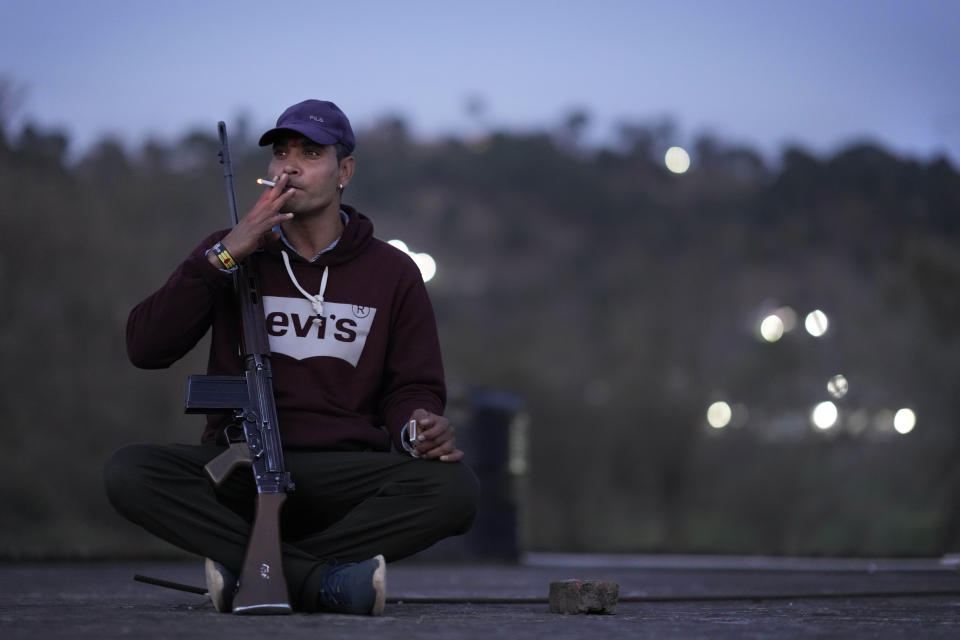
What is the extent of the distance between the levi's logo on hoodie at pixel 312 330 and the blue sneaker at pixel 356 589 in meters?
0.63

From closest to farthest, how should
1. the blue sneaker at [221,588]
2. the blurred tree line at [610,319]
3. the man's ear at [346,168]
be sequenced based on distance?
the blue sneaker at [221,588]
the man's ear at [346,168]
the blurred tree line at [610,319]

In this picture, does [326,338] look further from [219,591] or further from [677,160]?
[677,160]

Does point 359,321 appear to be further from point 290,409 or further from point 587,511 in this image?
point 587,511

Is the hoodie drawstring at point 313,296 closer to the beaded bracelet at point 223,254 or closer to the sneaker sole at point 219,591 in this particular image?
the beaded bracelet at point 223,254

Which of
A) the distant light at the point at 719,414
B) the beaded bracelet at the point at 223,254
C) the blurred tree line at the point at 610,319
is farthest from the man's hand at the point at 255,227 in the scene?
the distant light at the point at 719,414

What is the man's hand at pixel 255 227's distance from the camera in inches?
141

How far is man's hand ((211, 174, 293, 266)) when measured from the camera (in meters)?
3.58

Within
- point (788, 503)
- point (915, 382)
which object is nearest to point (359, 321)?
point (915, 382)

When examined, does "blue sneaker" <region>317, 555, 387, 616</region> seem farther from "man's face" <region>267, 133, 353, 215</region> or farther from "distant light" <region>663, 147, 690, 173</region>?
"distant light" <region>663, 147, 690, 173</region>

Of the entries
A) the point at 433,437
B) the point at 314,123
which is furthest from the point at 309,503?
the point at 314,123

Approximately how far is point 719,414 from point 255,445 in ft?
102

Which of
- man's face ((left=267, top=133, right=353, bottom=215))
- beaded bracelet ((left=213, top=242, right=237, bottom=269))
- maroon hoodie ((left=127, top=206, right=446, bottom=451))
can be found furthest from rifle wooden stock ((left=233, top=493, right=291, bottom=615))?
man's face ((left=267, top=133, right=353, bottom=215))

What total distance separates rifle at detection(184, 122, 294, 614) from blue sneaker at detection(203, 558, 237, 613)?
4.0 inches

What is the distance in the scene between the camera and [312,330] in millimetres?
3811
